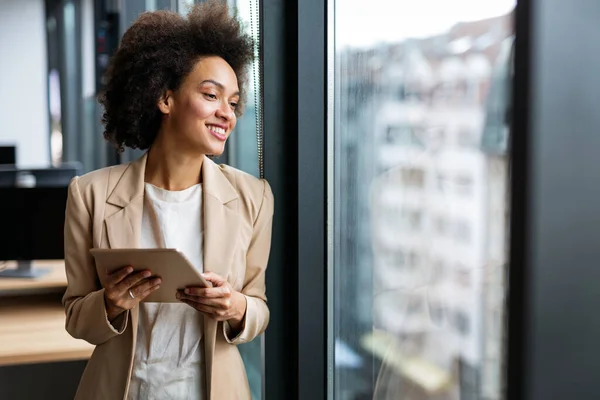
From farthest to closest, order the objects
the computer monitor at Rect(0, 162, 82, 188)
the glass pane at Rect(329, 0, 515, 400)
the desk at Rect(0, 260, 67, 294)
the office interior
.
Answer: the computer monitor at Rect(0, 162, 82, 188), the desk at Rect(0, 260, 67, 294), the glass pane at Rect(329, 0, 515, 400), the office interior

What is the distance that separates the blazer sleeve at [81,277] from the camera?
4.64 feet

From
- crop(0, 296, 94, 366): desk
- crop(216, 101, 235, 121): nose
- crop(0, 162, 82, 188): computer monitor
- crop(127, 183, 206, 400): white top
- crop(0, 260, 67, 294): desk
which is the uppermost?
crop(216, 101, 235, 121): nose

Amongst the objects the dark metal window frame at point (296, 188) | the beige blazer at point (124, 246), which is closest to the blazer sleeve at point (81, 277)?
the beige blazer at point (124, 246)

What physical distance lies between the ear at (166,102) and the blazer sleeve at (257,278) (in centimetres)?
28

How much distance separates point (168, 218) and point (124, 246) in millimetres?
107

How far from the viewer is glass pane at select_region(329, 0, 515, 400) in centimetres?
111

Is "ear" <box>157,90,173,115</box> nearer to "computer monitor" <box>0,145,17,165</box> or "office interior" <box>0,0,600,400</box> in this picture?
"office interior" <box>0,0,600,400</box>

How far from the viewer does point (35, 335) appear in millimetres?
2316

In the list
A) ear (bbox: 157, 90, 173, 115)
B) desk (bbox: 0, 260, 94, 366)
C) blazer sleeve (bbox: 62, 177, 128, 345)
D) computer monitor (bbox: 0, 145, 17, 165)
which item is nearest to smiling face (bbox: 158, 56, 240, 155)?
ear (bbox: 157, 90, 173, 115)

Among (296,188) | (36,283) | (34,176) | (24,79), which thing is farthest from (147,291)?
(24,79)

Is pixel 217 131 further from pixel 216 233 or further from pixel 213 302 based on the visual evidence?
pixel 213 302

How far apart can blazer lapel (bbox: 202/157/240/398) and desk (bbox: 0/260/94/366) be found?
874mm

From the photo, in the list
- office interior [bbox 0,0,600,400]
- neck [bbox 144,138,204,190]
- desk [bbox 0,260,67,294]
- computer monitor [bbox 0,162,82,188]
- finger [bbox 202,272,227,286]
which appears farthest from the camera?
computer monitor [bbox 0,162,82,188]

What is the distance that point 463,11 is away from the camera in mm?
1174
